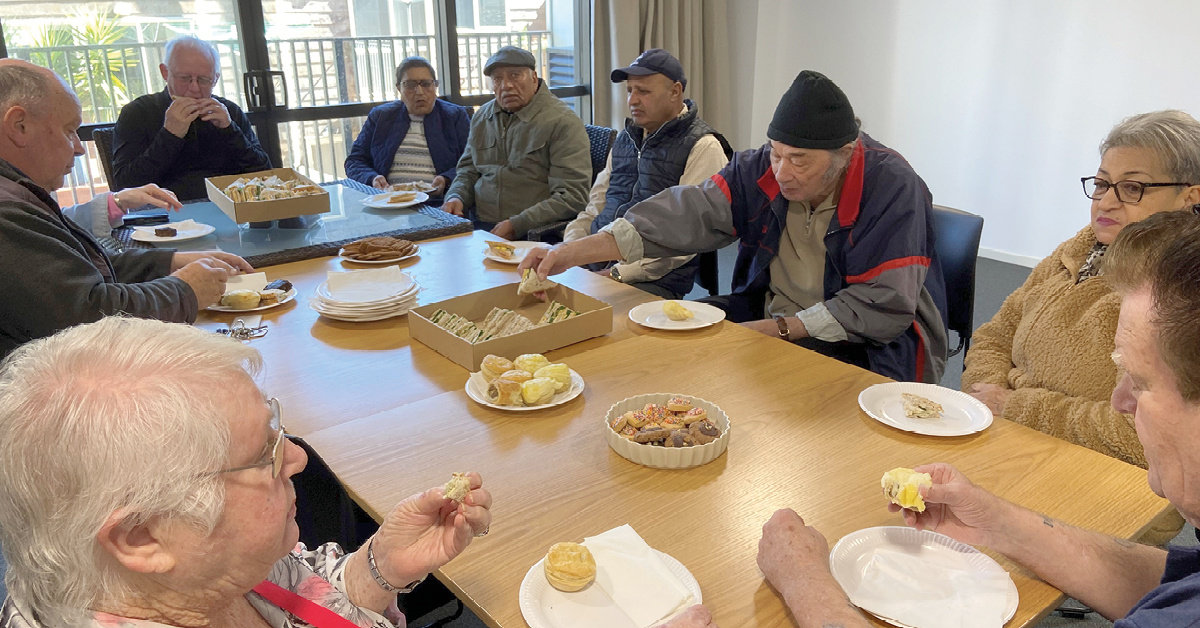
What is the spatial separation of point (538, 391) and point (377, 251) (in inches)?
47.0

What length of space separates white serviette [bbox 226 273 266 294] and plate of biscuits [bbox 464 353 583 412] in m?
0.90

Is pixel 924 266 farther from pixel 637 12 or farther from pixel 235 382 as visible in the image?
pixel 637 12

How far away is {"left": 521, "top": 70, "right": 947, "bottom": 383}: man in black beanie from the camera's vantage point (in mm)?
2096

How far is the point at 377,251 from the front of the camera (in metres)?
2.56

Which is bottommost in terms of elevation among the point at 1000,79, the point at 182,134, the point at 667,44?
the point at 182,134

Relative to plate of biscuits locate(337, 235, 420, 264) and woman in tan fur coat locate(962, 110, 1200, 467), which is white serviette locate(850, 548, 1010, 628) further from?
plate of biscuits locate(337, 235, 420, 264)

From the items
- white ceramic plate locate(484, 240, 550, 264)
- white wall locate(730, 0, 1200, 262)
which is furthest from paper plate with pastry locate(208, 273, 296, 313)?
white wall locate(730, 0, 1200, 262)

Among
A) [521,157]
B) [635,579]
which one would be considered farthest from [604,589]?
[521,157]

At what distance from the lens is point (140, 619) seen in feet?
2.80

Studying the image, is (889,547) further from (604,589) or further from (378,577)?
(378,577)

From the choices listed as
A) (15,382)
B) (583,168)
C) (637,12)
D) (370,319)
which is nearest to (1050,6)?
(637,12)

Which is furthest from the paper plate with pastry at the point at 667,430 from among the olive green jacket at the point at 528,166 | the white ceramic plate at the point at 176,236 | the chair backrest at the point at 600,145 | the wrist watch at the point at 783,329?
the chair backrest at the point at 600,145

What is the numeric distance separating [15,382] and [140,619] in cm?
28

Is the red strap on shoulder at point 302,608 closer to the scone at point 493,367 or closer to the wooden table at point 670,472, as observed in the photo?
the wooden table at point 670,472
